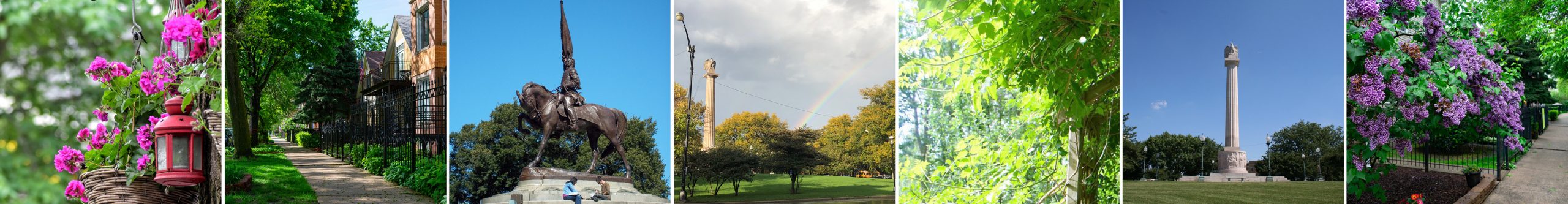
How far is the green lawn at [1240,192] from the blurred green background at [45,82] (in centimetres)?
419

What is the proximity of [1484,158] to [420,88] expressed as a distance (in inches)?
185

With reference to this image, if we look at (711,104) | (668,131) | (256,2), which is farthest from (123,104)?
(711,104)

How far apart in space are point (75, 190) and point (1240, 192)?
447 cm

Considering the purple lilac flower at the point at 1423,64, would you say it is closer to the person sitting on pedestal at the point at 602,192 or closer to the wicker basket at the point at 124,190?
the person sitting on pedestal at the point at 602,192

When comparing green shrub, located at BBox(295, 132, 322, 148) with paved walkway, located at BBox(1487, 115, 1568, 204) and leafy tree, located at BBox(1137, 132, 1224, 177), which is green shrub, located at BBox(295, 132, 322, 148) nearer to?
leafy tree, located at BBox(1137, 132, 1224, 177)

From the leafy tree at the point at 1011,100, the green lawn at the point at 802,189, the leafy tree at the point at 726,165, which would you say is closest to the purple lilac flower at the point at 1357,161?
the leafy tree at the point at 1011,100

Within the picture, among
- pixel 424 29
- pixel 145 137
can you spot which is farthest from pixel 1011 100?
pixel 145 137

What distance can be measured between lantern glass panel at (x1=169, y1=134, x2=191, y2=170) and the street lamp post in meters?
1.95

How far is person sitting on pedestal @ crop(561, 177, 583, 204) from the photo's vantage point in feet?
10.8

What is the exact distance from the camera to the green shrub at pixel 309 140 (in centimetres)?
295

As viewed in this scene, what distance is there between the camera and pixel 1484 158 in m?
3.62

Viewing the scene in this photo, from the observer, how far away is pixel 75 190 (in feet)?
10.1

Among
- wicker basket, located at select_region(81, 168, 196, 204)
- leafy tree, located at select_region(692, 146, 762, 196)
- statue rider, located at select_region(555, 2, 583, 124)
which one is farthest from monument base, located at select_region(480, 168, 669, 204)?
A: wicker basket, located at select_region(81, 168, 196, 204)

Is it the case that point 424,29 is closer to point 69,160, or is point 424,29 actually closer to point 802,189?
point 69,160
